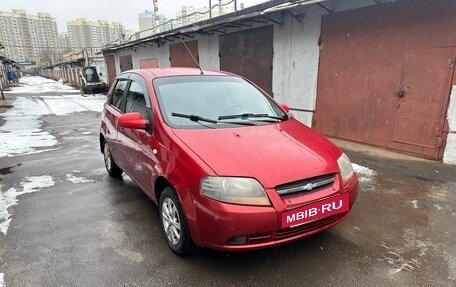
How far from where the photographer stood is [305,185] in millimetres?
2451

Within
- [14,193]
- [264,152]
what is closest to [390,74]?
[264,152]

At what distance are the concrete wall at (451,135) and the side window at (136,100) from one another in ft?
15.6

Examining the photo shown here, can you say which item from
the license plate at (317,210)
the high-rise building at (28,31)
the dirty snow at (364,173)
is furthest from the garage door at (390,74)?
the high-rise building at (28,31)

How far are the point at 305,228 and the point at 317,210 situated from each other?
17 cm

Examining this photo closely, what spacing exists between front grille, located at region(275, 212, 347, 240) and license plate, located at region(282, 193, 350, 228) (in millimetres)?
57

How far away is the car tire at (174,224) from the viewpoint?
266 centimetres

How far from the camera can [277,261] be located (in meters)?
2.76

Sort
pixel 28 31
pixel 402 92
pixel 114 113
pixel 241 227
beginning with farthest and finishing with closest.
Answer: pixel 28 31, pixel 402 92, pixel 114 113, pixel 241 227

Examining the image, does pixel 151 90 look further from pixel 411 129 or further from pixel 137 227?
pixel 411 129

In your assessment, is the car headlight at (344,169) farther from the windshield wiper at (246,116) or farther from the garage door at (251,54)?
the garage door at (251,54)

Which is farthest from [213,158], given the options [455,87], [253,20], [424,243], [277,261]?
[253,20]

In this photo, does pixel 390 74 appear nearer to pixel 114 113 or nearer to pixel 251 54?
pixel 251 54

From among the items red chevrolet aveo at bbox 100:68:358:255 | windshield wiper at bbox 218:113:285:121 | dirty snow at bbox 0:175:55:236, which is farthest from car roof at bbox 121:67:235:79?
dirty snow at bbox 0:175:55:236

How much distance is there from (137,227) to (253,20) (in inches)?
268
